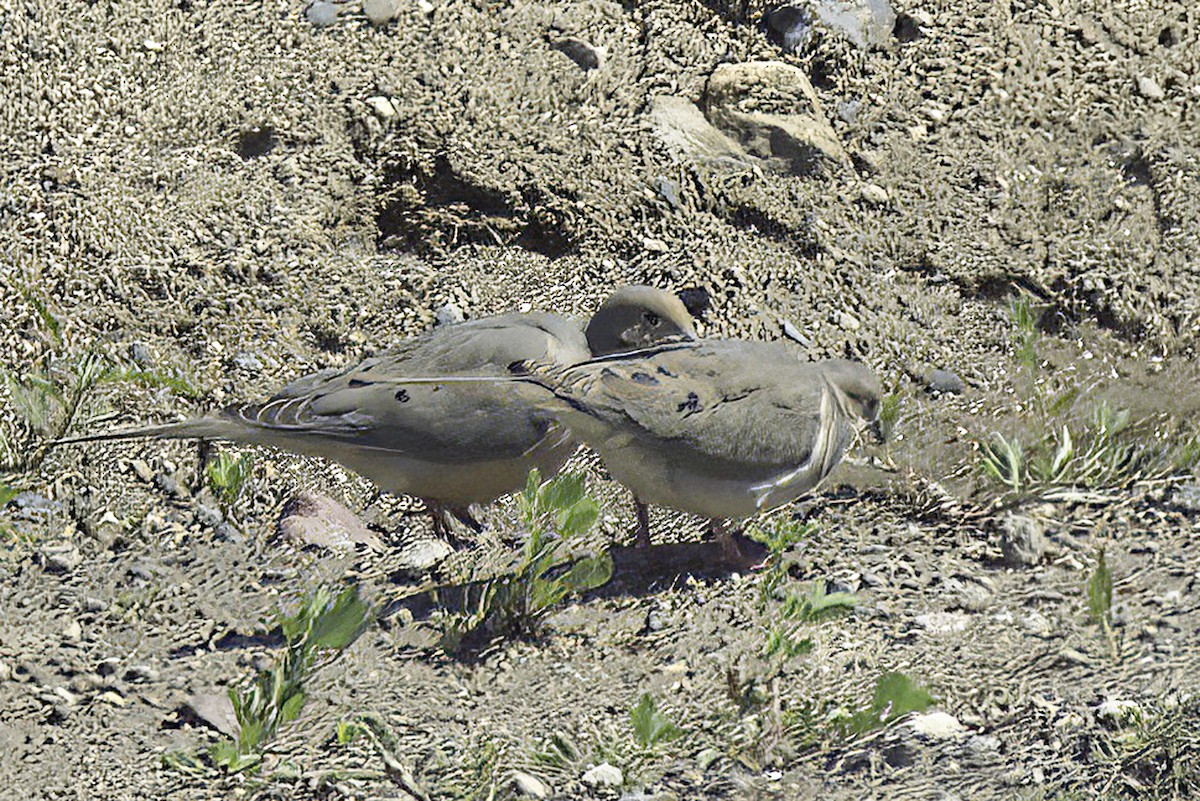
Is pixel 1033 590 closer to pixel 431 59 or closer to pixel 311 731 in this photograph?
pixel 311 731

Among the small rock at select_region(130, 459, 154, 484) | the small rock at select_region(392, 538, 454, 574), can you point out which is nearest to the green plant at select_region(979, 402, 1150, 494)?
the small rock at select_region(392, 538, 454, 574)

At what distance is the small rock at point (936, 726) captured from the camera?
11.8 ft

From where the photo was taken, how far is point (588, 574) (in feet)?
13.5

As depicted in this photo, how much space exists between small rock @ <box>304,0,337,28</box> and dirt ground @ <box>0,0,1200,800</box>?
12mm

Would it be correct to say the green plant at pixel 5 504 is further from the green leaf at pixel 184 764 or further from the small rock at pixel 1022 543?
the small rock at pixel 1022 543

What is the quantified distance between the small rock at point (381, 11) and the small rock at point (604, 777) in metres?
3.36

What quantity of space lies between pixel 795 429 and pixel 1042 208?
1.87 meters

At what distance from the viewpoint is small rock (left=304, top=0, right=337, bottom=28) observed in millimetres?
5879

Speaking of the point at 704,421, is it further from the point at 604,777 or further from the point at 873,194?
the point at 873,194

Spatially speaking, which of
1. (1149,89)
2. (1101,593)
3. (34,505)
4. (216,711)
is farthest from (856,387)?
(34,505)

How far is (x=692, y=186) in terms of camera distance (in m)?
5.33

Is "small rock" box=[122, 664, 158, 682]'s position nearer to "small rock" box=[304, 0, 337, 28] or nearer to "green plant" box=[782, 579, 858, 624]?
"green plant" box=[782, 579, 858, 624]

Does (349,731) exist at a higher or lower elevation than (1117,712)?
lower

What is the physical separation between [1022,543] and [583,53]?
8.43 ft
